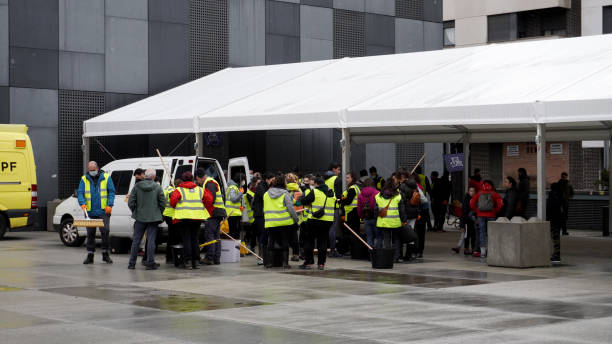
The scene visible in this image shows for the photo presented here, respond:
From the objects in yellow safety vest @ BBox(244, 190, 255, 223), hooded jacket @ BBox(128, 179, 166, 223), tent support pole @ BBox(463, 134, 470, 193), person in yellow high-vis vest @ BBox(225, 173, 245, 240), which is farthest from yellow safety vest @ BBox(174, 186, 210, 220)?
tent support pole @ BBox(463, 134, 470, 193)

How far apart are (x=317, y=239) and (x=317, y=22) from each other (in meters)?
18.3

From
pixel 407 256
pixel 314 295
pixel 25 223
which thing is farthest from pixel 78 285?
pixel 25 223

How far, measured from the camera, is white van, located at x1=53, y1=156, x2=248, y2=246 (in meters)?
19.9

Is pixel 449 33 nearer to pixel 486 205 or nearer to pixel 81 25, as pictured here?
pixel 81 25

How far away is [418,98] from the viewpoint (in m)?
19.2

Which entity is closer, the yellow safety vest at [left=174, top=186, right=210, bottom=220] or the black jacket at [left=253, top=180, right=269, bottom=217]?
the yellow safety vest at [left=174, top=186, right=210, bottom=220]

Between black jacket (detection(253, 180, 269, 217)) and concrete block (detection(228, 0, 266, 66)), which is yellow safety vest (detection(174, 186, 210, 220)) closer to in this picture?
black jacket (detection(253, 180, 269, 217))

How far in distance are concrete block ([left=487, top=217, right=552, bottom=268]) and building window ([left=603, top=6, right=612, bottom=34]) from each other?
103ft

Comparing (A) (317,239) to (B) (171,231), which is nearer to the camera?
(A) (317,239)

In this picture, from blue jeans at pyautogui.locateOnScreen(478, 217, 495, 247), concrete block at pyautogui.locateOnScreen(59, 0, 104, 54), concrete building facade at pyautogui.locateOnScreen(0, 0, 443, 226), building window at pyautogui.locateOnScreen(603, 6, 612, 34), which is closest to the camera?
blue jeans at pyautogui.locateOnScreen(478, 217, 495, 247)

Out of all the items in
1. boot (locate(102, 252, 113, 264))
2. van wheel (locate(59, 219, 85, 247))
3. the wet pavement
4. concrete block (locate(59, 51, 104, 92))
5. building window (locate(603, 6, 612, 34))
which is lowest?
the wet pavement

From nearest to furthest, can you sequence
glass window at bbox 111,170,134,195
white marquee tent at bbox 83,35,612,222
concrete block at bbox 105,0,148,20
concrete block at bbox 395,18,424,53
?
white marquee tent at bbox 83,35,612,222 → glass window at bbox 111,170,134,195 → concrete block at bbox 105,0,148,20 → concrete block at bbox 395,18,424,53

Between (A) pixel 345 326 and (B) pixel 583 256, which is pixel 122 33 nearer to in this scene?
(B) pixel 583 256

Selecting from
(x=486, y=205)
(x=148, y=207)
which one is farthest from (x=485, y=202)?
(x=148, y=207)
